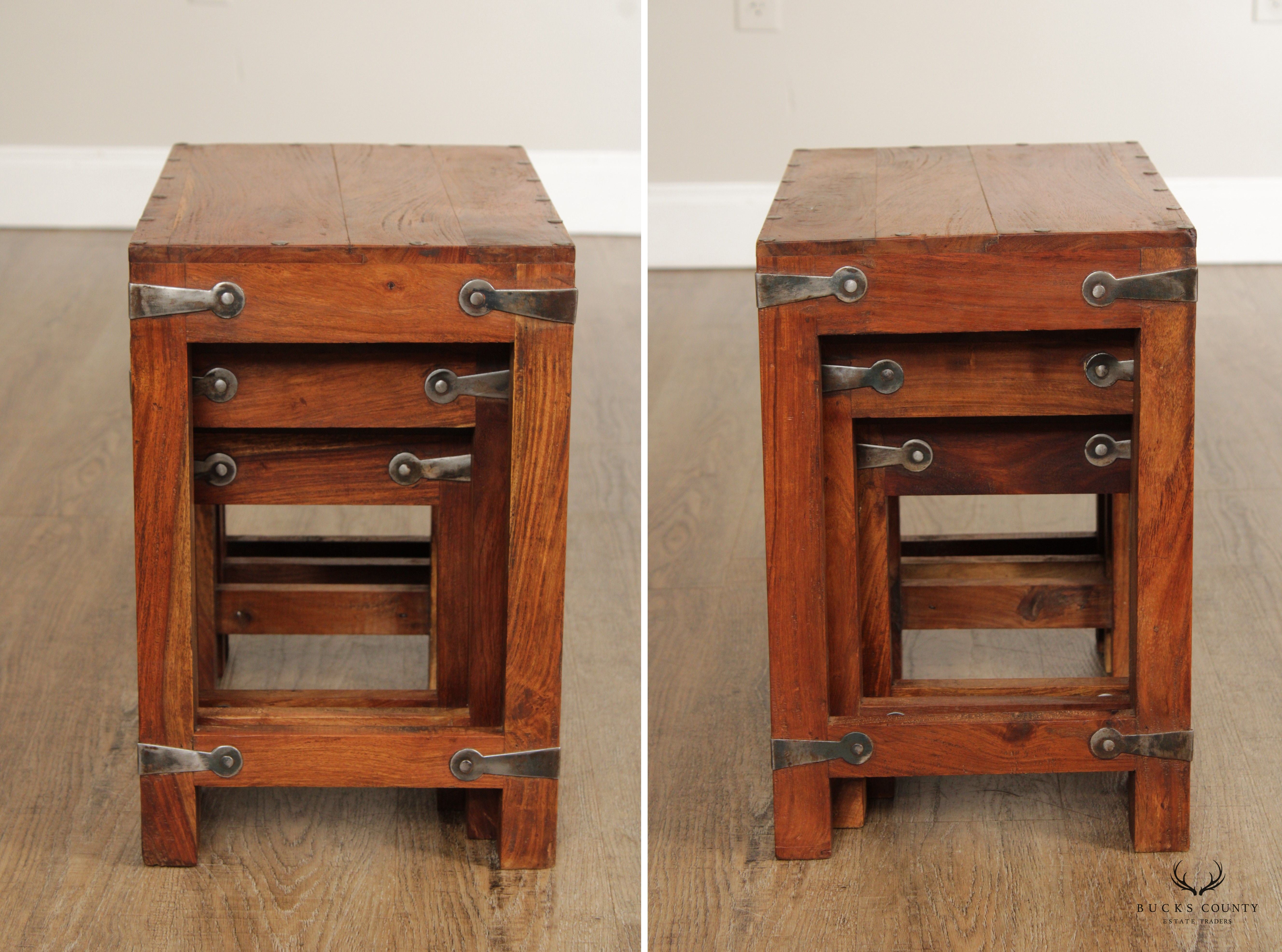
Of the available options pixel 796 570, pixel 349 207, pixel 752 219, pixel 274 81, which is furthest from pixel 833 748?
pixel 274 81

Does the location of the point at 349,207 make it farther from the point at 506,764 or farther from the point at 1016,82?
the point at 1016,82

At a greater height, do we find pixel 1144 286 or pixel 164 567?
pixel 1144 286

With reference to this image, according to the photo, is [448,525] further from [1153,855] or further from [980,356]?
[1153,855]

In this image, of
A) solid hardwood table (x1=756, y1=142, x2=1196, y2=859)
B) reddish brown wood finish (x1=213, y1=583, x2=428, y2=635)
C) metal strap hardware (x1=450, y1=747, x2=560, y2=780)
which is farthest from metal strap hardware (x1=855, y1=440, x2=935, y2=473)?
reddish brown wood finish (x1=213, y1=583, x2=428, y2=635)

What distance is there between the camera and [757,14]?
3010 mm

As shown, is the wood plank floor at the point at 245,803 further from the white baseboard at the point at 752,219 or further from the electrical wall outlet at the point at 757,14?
the electrical wall outlet at the point at 757,14

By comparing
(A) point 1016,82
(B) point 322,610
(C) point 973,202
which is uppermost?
(A) point 1016,82

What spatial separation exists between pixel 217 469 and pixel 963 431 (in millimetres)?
633

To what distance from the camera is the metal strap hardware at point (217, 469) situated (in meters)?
1.24

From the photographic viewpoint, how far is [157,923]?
1210 mm

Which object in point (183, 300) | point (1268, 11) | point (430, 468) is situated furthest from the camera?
point (1268, 11)

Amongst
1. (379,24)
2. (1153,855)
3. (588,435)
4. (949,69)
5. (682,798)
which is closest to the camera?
(1153,855)

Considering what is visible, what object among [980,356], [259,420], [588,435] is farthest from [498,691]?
[588,435]

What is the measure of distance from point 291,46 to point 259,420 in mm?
2190
